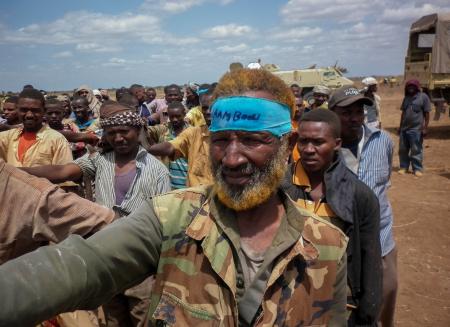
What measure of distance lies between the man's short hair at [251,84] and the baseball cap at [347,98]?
5.19ft

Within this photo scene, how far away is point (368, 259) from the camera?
2311 mm

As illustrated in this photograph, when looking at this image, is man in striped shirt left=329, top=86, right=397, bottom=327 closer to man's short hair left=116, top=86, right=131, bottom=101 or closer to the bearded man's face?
the bearded man's face

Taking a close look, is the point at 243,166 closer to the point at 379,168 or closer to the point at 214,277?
the point at 214,277

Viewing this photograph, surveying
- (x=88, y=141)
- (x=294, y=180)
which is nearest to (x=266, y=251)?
(x=294, y=180)

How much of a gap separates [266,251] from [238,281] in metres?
0.15

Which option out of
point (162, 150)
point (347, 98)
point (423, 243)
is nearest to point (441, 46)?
point (423, 243)

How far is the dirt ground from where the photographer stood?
389 cm

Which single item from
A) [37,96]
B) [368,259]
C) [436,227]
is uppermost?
[37,96]

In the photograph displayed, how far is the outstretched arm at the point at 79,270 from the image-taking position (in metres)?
0.96

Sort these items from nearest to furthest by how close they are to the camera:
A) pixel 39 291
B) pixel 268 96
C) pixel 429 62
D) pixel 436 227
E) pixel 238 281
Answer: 1. pixel 39 291
2. pixel 238 281
3. pixel 268 96
4. pixel 436 227
5. pixel 429 62

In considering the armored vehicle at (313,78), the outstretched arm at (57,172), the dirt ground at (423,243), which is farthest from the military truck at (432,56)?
the outstretched arm at (57,172)

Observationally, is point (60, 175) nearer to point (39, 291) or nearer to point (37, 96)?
point (37, 96)

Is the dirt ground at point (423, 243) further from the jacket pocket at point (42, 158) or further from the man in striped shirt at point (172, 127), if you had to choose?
the jacket pocket at point (42, 158)

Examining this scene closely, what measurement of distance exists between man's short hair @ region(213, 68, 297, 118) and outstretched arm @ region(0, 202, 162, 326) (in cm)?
50
